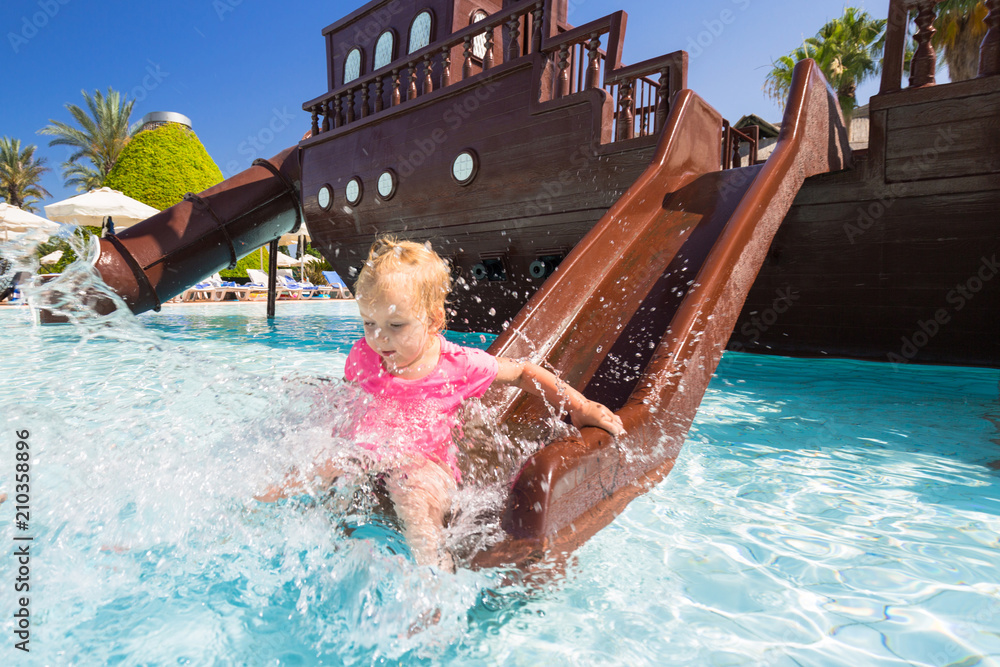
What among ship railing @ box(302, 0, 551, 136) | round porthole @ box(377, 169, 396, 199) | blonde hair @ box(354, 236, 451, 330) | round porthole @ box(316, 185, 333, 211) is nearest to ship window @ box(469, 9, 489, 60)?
ship railing @ box(302, 0, 551, 136)

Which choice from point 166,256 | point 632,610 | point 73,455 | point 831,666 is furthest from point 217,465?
point 166,256

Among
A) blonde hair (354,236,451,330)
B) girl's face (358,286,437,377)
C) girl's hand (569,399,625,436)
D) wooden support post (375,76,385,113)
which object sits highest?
wooden support post (375,76,385,113)

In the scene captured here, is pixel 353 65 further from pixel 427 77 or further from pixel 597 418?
pixel 597 418

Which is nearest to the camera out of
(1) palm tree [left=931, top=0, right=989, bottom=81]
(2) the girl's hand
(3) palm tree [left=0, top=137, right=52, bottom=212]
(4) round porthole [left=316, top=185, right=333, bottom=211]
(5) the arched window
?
(2) the girl's hand

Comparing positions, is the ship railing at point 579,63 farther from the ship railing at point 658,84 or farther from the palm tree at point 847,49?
the palm tree at point 847,49

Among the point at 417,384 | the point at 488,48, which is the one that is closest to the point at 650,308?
the point at 417,384

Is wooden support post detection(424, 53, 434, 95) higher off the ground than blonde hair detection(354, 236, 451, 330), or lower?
higher

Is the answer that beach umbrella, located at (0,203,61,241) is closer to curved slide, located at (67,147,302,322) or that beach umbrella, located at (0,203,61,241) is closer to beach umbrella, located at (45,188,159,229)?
beach umbrella, located at (45,188,159,229)

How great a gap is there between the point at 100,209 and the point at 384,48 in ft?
34.8

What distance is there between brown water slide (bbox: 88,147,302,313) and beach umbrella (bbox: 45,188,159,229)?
7.63 metres

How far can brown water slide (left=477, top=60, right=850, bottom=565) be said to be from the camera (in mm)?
1718

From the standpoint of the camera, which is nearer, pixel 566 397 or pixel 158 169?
pixel 566 397

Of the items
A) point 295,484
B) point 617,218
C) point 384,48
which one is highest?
point 384,48

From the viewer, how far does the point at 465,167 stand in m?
6.17
